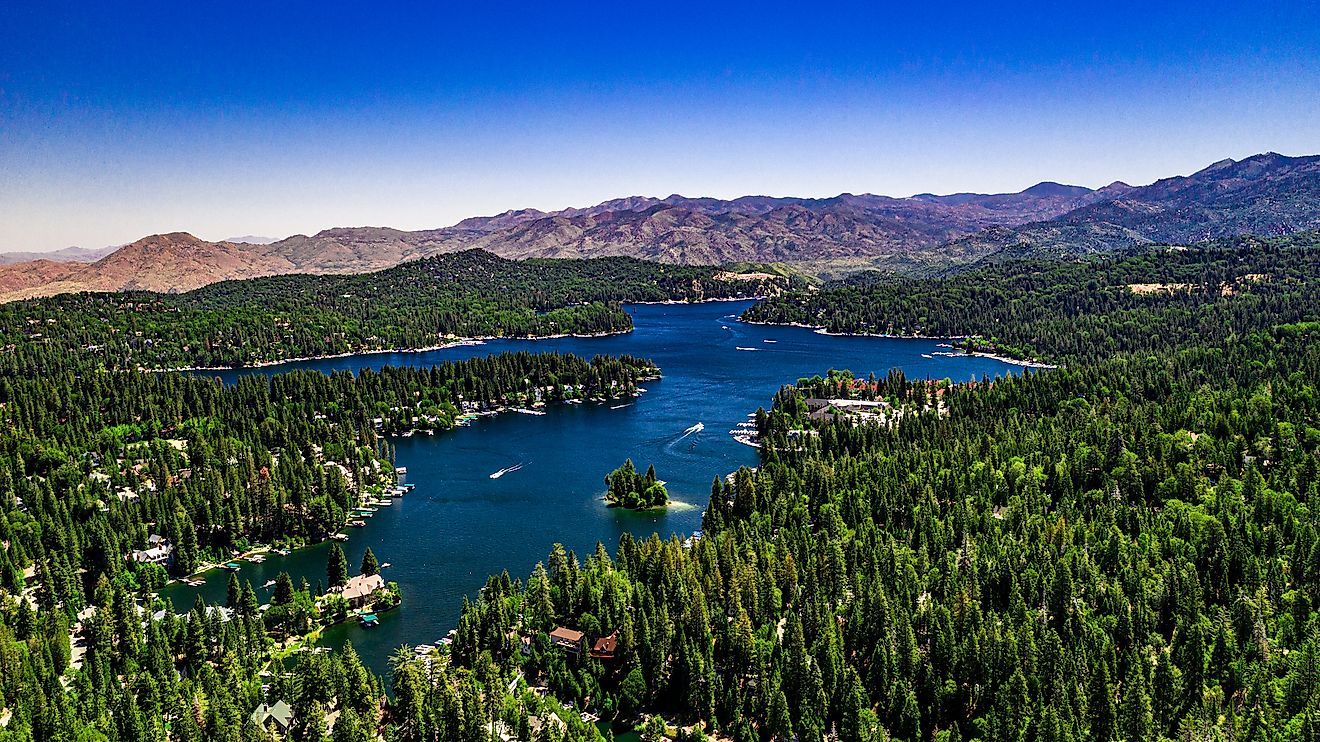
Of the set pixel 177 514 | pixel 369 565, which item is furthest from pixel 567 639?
pixel 177 514

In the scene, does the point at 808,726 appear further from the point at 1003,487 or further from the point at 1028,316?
the point at 1028,316

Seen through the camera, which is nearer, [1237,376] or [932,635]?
[932,635]

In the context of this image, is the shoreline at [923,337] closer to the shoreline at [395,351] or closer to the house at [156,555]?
the shoreline at [395,351]

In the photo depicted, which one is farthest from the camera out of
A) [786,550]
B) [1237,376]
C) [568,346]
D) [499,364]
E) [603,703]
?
[568,346]

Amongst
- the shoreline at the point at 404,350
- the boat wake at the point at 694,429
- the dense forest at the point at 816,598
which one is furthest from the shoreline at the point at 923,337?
the boat wake at the point at 694,429

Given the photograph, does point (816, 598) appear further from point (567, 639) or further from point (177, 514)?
point (177, 514)

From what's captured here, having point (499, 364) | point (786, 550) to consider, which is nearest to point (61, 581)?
point (786, 550)

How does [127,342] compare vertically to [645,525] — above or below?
above
